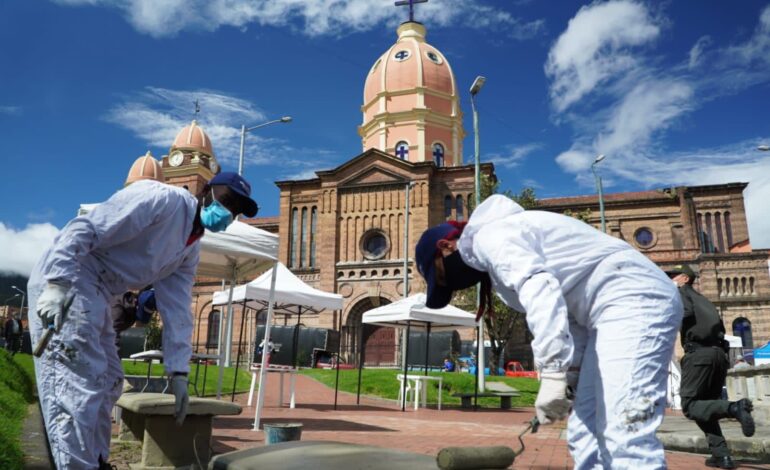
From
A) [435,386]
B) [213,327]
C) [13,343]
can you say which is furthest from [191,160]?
[435,386]

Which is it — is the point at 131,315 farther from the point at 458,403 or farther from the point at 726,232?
the point at 726,232

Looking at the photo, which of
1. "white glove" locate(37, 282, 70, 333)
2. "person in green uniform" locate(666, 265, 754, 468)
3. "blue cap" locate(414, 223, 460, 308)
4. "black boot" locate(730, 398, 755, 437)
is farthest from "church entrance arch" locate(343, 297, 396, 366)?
"white glove" locate(37, 282, 70, 333)

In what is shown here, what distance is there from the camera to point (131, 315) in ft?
16.4

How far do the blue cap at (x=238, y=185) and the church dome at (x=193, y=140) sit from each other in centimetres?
5047

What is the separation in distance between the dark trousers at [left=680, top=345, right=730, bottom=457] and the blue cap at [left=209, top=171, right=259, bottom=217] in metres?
4.52

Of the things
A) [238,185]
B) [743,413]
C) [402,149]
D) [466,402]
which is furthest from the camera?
[402,149]

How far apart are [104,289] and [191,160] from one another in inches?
1977

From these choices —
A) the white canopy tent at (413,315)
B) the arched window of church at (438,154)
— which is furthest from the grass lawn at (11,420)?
the arched window of church at (438,154)


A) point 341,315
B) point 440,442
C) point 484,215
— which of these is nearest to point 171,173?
point 341,315

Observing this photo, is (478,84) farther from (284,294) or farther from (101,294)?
(101,294)

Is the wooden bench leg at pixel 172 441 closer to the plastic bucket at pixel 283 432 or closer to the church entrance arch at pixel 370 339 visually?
the plastic bucket at pixel 283 432

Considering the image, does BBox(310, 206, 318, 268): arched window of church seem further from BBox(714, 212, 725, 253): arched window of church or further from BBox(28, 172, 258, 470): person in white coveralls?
BBox(28, 172, 258, 470): person in white coveralls

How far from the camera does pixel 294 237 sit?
36.4m

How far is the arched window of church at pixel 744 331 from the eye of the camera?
3219 cm
